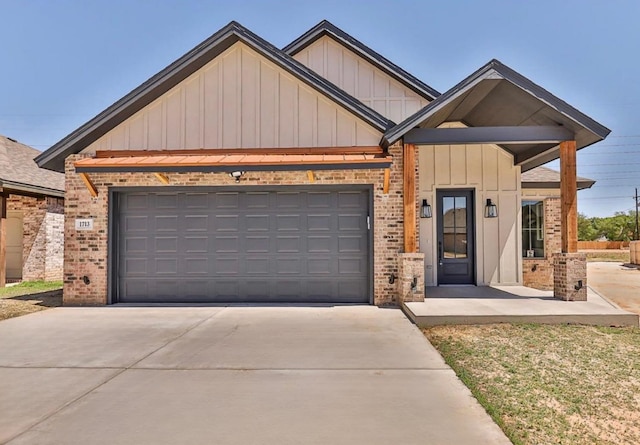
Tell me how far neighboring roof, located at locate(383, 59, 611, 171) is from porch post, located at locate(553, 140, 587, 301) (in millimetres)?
509

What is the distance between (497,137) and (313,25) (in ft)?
23.6

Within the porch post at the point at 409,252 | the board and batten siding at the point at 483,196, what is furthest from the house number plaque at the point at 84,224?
the board and batten siding at the point at 483,196

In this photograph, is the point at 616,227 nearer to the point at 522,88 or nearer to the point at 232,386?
the point at 522,88

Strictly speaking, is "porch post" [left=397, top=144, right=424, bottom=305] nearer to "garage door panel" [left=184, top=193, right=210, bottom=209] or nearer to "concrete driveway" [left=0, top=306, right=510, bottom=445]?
"concrete driveway" [left=0, top=306, right=510, bottom=445]

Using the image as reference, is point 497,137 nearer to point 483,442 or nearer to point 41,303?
point 483,442

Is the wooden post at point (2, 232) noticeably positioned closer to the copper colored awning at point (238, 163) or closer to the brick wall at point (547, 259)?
the copper colored awning at point (238, 163)

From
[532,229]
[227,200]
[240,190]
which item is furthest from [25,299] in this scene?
[532,229]

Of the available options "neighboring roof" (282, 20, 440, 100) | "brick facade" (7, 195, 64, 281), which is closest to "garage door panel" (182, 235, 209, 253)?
"neighboring roof" (282, 20, 440, 100)

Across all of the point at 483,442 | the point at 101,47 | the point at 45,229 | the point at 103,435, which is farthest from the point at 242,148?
the point at 101,47

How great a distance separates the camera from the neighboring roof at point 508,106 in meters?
7.83

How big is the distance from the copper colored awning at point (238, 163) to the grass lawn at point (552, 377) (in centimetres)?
340

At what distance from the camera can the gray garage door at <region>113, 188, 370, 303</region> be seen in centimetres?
932

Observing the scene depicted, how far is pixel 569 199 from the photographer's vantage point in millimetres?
8195

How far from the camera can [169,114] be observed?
30.6 ft
